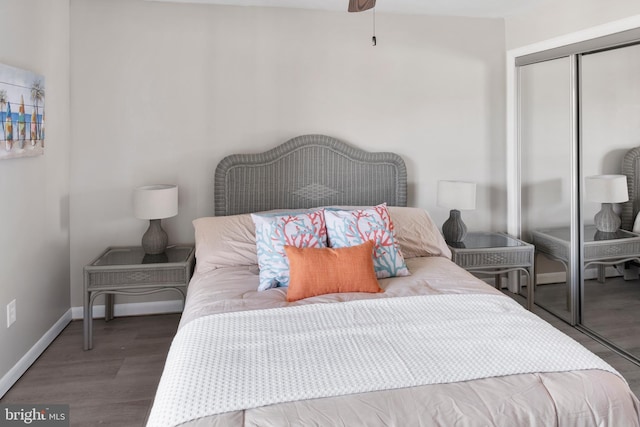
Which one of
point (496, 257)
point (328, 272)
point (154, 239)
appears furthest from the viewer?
point (496, 257)

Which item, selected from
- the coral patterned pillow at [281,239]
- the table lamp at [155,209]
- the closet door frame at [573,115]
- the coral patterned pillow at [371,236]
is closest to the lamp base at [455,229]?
the closet door frame at [573,115]

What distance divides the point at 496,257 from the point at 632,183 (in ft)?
3.17

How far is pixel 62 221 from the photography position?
3.21 meters

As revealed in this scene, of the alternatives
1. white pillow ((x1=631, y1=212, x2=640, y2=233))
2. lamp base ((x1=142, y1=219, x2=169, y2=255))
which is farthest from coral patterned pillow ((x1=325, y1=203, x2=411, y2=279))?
white pillow ((x1=631, y1=212, x2=640, y2=233))

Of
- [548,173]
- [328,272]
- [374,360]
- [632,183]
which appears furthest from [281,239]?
[548,173]

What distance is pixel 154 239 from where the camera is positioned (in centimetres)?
318

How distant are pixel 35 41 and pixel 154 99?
82 cm

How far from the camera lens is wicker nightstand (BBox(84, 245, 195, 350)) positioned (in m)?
2.89

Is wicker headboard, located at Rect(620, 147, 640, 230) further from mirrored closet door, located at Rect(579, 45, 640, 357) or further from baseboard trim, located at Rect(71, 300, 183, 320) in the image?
baseboard trim, located at Rect(71, 300, 183, 320)

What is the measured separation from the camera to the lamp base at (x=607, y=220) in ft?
9.50

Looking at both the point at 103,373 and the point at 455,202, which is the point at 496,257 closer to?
the point at 455,202

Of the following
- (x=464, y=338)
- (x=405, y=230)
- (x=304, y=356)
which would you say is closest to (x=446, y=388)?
(x=464, y=338)

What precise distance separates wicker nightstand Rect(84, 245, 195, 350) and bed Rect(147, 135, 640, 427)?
0.40 metres

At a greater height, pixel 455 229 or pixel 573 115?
pixel 573 115
